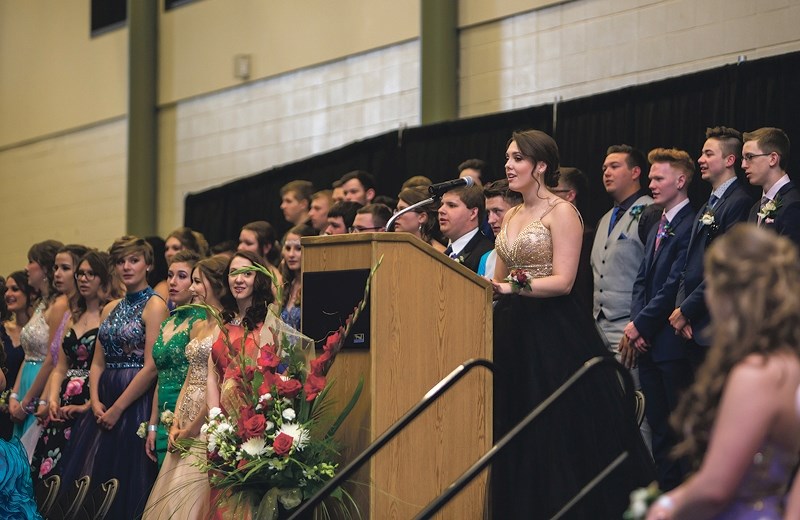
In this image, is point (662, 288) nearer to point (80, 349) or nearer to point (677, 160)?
point (677, 160)

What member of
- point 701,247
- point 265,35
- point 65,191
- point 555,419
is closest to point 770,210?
point 701,247

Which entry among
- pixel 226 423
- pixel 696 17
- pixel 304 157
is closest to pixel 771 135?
pixel 696 17

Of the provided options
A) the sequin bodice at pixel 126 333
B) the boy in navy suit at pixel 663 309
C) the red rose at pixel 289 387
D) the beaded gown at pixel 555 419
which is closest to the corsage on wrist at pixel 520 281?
the beaded gown at pixel 555 419

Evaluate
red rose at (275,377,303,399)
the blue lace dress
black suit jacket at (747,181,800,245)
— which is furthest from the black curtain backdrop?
the blue lace dress

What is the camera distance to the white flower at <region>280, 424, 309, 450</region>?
4.55 metres

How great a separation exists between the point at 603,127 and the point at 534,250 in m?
2.71

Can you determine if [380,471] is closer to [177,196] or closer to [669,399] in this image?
[669,399]

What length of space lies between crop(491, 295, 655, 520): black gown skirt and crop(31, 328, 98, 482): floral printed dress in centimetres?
342

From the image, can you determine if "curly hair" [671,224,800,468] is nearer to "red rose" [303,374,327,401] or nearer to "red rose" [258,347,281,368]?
"red rose" [303,374,327,401]

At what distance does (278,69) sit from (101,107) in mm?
3259

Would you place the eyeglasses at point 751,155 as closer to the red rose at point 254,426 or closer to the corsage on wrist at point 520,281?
the corsage on wrist at point 520,281

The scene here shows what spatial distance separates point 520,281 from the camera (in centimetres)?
500

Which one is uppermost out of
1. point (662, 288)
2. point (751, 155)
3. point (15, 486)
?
point (751, 155)

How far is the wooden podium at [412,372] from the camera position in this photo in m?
4.51
